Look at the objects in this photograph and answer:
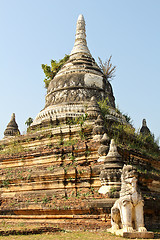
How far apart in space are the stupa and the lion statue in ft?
21.5

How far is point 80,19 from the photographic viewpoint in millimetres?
19453

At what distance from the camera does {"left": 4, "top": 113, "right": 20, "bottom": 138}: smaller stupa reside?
1613 centimetres

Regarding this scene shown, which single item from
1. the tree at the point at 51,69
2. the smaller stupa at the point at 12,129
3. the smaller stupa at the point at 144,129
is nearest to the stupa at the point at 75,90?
the smaller stupa at the point at 12,129

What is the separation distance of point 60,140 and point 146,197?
4389 millimetres

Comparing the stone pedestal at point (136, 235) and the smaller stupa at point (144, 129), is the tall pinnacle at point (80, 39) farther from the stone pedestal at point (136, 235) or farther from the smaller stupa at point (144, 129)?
the stone pedestal at point (136, 235)

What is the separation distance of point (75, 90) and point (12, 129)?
4.74 meters

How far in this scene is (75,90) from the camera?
47.5 ft

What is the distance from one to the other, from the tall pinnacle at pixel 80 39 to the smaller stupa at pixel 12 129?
5709 millimetres

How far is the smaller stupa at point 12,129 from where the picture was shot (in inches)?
635

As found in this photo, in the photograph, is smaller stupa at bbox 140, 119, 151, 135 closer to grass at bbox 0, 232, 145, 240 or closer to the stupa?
the stupa

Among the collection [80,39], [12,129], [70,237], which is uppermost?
[80,39]

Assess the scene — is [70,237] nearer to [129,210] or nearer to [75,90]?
[129,210]

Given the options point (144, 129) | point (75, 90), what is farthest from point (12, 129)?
point (144, 129)

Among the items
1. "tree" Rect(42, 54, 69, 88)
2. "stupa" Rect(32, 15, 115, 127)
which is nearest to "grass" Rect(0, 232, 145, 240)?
"stupa" Rect(32, 15, 115, 127)
